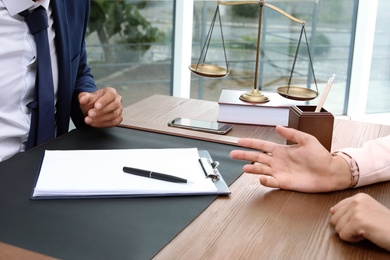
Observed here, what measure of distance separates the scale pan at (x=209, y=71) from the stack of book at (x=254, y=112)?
10cm

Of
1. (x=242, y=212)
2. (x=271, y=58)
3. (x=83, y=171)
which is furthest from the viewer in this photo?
(x=271, y=58)

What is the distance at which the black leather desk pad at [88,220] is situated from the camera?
2.21 feet

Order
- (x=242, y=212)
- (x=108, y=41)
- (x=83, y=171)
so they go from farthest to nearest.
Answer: (x=108, y=41)
(x=83, y=171)
(x=242, y=212)

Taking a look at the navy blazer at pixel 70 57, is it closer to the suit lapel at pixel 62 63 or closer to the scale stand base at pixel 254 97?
the suit lapel at pixel 62 63

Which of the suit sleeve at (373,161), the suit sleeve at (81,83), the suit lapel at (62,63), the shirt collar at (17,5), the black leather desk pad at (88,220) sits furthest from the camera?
the suit sleeve at (81,83)

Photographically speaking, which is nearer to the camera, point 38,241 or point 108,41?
point 38,241

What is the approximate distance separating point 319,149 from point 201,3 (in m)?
2.28

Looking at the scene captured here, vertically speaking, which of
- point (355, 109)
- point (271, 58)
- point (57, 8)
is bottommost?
point (355, 109)

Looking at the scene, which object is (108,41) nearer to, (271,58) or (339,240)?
(271,58)

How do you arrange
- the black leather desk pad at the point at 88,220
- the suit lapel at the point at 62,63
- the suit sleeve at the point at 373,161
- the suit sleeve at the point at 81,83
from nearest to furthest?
Result: 1. the black leather desk pad at the point at 88,220
2. the suit sleeve at the point at 373,161
3. the suit lapel at the point at 62,63
4. the suit sleeve at the point at 81,83

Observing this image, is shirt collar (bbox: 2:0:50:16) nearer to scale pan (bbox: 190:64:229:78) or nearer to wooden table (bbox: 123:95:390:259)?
scale pan (bbox: 190:64:229:78)

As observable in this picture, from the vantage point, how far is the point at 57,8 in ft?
4.14

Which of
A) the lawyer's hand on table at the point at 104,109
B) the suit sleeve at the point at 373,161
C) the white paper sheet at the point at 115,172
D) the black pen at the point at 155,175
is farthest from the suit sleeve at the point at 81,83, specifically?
the suit sleeve at the point at 373,161

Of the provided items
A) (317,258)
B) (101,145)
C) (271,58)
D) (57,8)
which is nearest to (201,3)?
(271,58)
